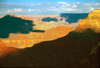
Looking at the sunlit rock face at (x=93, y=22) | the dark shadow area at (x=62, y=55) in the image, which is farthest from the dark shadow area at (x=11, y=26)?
the sunlit rock face at (x=93, y=22)

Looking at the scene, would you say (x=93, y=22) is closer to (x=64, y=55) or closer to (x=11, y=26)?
(x=64, y=55)

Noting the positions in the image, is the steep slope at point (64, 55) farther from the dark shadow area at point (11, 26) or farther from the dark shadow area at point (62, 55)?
the dark shadow area at point (11, 26)

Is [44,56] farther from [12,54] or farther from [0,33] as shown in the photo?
[0,33]

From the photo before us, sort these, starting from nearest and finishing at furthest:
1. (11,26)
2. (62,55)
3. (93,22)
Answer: (62,55), (93,22), (11,26)

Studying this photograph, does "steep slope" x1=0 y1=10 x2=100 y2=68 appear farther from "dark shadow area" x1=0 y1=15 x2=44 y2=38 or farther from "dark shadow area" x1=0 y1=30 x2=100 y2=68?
"dark shadow area" x1=0 y1=15 x2=44 y2=38

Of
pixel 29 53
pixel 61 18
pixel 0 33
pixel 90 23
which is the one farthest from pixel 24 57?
pixel 61 18

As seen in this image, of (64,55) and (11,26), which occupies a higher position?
(11,26)

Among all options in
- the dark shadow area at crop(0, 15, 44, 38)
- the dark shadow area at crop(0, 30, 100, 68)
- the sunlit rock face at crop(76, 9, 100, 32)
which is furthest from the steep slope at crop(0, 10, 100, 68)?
the dark shadow area at crop(0, 15, 44, 38)

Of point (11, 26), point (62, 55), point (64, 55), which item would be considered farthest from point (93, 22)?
point (11, 26)
